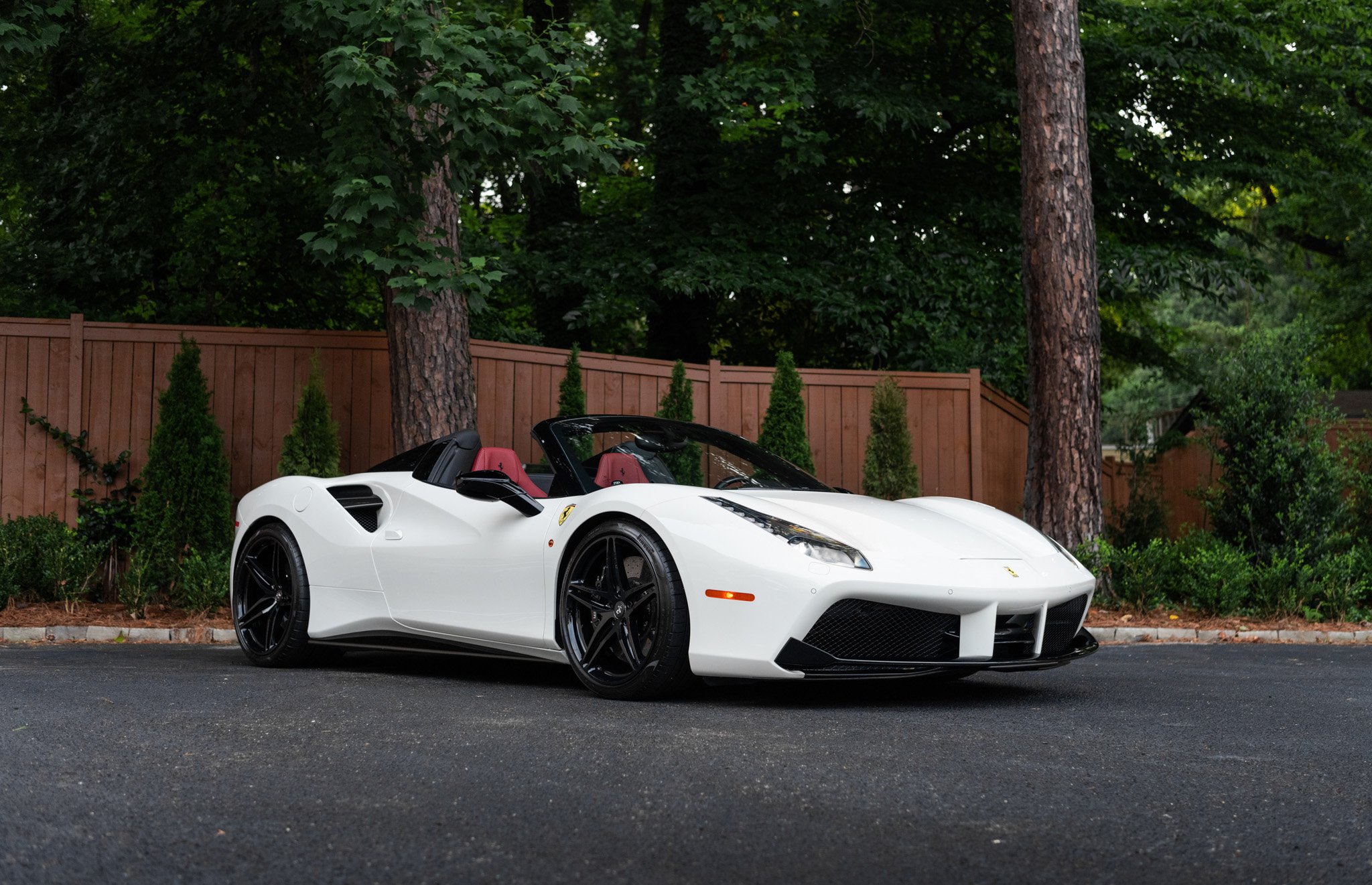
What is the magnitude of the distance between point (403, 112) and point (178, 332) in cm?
348

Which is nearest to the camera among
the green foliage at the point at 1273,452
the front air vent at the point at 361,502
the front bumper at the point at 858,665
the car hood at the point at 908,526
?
the front bumper at the point at 858,665

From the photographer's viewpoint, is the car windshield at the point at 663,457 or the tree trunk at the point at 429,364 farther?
the tree trunk at the point at 429,364

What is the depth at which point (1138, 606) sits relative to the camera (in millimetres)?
10594

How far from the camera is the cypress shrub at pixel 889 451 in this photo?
13.2 meters

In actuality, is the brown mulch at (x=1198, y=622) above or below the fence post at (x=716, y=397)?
below

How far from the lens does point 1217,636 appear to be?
956 cm

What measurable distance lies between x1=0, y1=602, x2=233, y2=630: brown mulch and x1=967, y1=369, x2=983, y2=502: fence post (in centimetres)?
791

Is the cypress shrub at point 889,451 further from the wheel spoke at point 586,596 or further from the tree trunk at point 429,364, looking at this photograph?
the wheel spoke at point 586,596

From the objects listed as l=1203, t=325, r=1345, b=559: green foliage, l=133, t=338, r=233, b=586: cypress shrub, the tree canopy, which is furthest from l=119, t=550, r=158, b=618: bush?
l=1203, t=325, r=1345, b=559: green foliage

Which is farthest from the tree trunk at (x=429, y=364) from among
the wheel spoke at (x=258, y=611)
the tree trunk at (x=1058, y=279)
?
the tree trunk at (x=1058, y=279)

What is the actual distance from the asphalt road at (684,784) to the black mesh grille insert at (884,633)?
0.24 m

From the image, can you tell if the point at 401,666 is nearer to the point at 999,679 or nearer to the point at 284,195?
the point at 999,679

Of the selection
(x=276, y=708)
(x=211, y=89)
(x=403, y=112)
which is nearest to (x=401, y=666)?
(x=276, y=708)

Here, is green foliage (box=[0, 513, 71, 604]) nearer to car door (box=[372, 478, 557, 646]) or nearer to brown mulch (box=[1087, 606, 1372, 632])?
car door (box=[372, 478, 557, 646])
